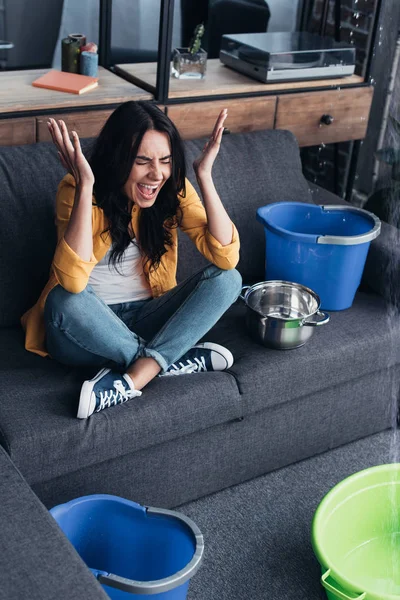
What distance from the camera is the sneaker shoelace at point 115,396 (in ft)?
6.29

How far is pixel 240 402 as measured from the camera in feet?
6.78

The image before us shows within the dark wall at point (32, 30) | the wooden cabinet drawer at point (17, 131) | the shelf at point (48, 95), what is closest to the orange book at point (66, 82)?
the shelf at point (48, 95)

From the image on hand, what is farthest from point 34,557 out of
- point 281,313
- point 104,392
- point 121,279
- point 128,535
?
point 281,313

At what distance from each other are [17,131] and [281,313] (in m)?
0.98

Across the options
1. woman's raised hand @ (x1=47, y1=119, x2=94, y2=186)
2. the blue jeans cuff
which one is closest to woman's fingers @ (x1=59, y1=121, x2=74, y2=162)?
woman's raised hand @ (x1=47, y1=119, x2=94, y2=186)

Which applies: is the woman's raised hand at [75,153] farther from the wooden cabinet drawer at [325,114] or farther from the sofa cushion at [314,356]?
the wooden cabinet drawer at [325,114]

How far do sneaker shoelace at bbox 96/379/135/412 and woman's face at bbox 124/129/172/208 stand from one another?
0.46m

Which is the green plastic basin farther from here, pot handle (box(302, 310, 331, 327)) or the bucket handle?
pot handle (box(302, 310, 331, 327))

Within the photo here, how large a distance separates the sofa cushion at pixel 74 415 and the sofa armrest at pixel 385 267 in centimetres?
69

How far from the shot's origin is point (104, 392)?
193cm

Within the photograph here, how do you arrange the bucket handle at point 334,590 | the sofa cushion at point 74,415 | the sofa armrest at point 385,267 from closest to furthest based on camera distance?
the bucket handle at point 334,590, the sofa cushion at point 74,415, the sofa armrest at point 385,267

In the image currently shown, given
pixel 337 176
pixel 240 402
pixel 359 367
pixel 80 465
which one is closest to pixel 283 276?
pixel 359 367

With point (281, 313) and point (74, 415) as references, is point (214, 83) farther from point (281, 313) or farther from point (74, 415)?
point (74, 415)

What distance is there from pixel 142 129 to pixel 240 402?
2.35 feet
